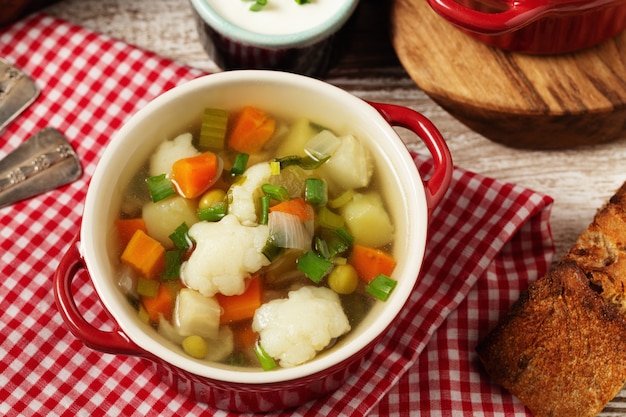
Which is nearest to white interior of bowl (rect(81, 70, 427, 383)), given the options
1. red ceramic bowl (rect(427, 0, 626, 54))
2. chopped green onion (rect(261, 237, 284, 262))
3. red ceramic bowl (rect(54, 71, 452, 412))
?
red ceramic bowl (rect(54, 71, 452, 412))

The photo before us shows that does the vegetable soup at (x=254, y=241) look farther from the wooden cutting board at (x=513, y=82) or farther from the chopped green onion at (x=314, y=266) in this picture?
the wooden cutting board at (x=513, y=82)

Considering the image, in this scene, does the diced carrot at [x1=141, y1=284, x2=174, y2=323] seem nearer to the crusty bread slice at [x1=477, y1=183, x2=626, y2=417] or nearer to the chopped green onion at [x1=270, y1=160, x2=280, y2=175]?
the chopped green onion at [x1=270, y1=160, x2=280, y2=175]

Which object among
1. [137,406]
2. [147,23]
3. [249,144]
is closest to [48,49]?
[147,23]

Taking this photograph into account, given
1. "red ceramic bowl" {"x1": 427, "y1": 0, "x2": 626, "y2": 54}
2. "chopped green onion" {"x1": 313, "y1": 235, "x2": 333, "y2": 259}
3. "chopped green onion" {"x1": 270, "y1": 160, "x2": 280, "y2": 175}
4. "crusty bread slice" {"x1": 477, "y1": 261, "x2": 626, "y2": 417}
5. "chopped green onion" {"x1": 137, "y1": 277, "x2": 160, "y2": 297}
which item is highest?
"red ceramic bowl" {"x1": 427, "y1": 0, "x2": 626, "y2": 54}

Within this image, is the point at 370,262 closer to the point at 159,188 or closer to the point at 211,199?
the point at 211,199

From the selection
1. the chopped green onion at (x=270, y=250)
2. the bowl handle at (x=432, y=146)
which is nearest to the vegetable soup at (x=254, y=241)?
the chopped green onion at (x=270, y=250)

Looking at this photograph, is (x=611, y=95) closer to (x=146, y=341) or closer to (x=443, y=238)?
(x=443, y=238)
